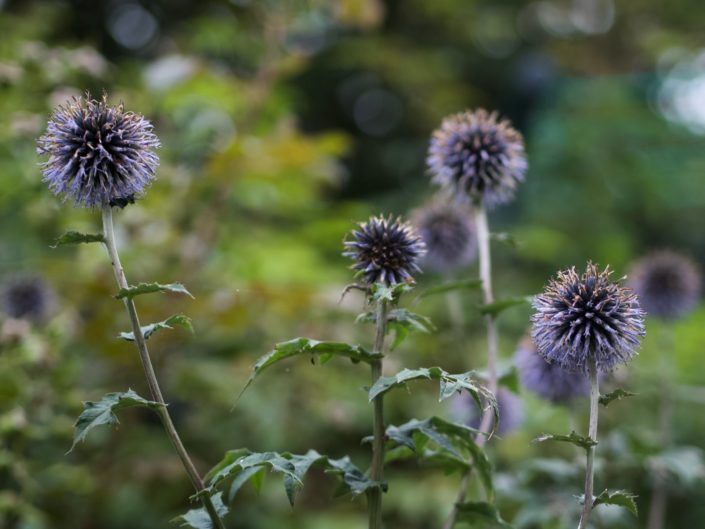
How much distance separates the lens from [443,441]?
1409mm

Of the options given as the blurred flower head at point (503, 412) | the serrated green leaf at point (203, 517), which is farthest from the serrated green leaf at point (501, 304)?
the blurred flower head at point (503, 412)

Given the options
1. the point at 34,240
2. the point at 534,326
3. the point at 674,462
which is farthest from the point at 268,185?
the point at 534,326

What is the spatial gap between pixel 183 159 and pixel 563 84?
4.24 metres

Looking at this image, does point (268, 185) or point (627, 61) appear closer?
point (268, 185)

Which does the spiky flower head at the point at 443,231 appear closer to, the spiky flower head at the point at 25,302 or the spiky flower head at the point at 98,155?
the spiky flower head at the point at 98,155

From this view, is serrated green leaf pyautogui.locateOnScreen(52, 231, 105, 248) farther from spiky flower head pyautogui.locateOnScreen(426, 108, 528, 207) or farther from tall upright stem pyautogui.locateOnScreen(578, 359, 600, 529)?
spiky flower head pyautogui.locateOnScreen(426, 108, 528, 207)

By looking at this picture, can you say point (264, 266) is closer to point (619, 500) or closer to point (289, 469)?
point (289, 469)

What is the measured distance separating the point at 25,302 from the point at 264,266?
1426 mm

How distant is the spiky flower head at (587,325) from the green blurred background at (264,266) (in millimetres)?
421

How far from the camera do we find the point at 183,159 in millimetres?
4246

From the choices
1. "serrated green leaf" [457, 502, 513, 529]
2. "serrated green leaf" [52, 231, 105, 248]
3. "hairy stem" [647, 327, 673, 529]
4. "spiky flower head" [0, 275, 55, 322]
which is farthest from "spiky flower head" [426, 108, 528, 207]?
"spiky flower head" [0, 275, 55, 322]

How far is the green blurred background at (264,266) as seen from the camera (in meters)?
2.83

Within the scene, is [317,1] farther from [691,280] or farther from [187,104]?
[691,280]

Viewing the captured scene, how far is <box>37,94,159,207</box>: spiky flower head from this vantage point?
1433 millimetres
